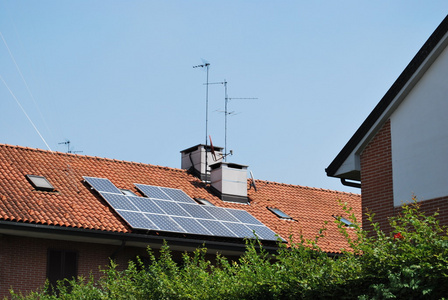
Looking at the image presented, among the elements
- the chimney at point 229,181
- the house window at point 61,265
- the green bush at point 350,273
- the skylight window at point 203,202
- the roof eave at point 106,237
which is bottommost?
the green bush at point 350,273

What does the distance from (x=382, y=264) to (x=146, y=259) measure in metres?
14.1

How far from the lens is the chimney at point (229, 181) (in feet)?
83.7

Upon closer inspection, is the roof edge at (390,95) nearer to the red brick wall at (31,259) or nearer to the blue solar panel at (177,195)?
the red brick wall at (31,259)

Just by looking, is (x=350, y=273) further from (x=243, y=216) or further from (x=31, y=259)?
→ (x=243, y=216)

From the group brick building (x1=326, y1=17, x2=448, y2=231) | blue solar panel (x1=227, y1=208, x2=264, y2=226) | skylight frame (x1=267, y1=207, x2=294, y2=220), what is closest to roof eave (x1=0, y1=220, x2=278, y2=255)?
blue solar panel (x1=227, y1=208, x2=264, y2=226)

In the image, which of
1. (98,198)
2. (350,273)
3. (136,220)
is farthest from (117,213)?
A: (350,273)

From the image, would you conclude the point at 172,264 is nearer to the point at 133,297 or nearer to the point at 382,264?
the point at 133,297

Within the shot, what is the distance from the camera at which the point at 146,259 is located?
20797 millimetres

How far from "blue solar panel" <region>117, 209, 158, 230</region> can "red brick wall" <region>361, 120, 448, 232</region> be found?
6.70 m

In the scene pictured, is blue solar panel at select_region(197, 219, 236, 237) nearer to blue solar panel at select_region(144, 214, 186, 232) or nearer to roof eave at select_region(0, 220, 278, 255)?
roof eave at select_region(0, 220, 278, 255)

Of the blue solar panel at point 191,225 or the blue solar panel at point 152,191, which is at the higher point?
the blue solar panel at point 152,191

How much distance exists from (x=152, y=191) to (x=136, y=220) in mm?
3090

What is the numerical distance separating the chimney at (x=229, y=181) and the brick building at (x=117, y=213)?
0.13 ft

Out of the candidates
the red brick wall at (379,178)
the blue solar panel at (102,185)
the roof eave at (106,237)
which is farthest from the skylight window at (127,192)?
the red brick wall at (379,178)
